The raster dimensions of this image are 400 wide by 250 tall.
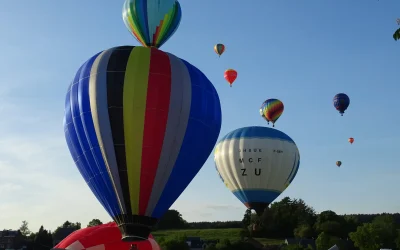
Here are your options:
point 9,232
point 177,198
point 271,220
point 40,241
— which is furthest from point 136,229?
point 9,232

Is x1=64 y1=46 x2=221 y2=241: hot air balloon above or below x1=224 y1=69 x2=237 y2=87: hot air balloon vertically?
below

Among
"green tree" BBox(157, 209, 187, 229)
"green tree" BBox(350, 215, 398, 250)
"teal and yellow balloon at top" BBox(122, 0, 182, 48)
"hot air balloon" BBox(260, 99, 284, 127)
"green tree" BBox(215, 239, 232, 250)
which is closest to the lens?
"teal and yellow balloon at top" BBox(122, 0, 182, 48)

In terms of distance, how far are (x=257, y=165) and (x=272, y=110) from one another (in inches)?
286

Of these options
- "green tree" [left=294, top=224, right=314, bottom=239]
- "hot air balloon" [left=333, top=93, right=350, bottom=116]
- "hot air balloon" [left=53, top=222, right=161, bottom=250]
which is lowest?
"hot air balloon" [left=53, top=222, right=161, bottom=250]

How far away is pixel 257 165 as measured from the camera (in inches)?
1469

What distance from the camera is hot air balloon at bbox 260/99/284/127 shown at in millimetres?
43094

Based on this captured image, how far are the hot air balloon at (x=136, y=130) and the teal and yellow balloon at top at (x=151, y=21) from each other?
2581mm

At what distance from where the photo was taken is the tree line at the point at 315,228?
63.0 meters

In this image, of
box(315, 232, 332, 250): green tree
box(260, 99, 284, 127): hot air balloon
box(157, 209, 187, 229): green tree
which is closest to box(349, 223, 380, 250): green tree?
box(315, 232, 332, 250): green tree

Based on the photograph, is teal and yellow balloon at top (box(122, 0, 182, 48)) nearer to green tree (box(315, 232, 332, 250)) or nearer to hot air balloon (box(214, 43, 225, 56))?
hot air balloon (box(214, 43, 225, 56))

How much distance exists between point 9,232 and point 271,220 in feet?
158

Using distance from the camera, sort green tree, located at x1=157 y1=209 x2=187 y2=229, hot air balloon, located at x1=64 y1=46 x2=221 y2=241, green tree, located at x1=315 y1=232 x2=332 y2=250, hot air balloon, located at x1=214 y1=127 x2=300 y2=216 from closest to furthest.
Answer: hot air balloon, located at x1=64 y1=46 x2=221 y2=241 < hot air balloon, located at x1=214 y1=127 x2=300 y2=216 < green tree, located at x1=315 y1=232 x2=332 y2=250 < green tree, located at x1=157 y1=209 x2=187 y2=229

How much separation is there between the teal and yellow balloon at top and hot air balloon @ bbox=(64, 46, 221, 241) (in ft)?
8.47

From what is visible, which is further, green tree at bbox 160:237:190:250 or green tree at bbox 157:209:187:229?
green tree at bbox 157:209:187:229
